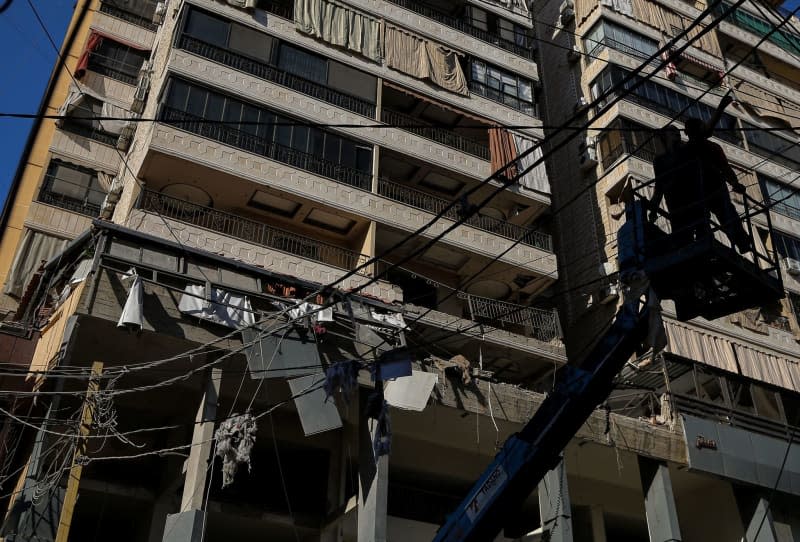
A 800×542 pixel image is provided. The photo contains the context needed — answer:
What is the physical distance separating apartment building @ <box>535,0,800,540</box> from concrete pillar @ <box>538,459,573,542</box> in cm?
316

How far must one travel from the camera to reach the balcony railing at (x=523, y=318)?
25188mm

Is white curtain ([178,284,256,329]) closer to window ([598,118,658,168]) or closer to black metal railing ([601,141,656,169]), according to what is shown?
black metal railing ([601,141,656,169])

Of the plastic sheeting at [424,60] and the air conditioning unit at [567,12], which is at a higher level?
the air conditioning unit at [567,12]

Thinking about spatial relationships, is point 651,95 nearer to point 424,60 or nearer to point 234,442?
point 424,60

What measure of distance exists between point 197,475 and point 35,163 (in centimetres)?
1737

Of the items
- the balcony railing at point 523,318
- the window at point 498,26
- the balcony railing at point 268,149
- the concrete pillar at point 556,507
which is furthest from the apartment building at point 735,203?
the balcony railing at point 268,149

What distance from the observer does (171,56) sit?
21672 millimetres

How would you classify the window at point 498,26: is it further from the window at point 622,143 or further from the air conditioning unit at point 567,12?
the window at point 622,143

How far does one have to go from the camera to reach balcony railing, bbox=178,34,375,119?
22.3 metres

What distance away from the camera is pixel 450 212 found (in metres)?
26.2

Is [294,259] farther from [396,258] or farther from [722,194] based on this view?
[722,194]

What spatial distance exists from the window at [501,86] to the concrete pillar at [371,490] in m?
15.3

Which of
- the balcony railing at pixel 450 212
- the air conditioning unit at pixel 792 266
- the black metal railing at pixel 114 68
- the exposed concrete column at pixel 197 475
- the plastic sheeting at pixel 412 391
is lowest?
the exposed concrete column at pixel 197 475

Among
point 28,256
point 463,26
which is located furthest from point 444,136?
point 28,256
